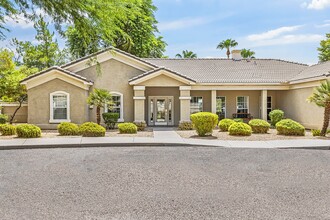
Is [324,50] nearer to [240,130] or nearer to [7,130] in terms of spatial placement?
[240,130]

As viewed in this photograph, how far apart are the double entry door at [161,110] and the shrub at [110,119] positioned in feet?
12.7

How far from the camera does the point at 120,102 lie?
23875mm

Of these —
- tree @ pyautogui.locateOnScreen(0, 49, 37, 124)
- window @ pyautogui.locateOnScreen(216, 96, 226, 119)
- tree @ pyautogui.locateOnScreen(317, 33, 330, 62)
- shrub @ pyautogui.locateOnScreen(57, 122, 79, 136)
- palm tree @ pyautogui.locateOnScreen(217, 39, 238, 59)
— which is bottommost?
shrub @ pyautogui.locateOnScreen(57, 122, 79, 136)

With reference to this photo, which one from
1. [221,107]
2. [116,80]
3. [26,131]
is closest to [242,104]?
[221,107]

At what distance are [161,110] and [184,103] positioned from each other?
3.01 metres

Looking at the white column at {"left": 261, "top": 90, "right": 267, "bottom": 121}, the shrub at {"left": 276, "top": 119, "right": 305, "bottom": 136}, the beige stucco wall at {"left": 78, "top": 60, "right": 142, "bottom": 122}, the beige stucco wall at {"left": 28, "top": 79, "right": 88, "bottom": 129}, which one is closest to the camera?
the shrub at {"left": 276, "top": 119, "right": 305, "bottom": 136}

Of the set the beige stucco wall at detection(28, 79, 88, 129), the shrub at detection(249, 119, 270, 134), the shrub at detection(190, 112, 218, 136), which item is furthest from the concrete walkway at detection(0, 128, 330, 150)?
the beige stucco wall at detection(28, 79, 88, 129)

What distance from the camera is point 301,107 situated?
23375mm

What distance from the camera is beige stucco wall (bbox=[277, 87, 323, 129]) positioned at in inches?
851

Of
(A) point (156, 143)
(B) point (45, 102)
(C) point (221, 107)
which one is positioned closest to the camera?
(A) point (156, 143)

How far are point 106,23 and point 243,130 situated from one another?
42.1 feet

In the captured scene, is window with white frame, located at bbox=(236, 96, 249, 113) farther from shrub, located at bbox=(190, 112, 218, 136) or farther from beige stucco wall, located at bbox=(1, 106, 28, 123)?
beige stucco wall, located at bbox=(1, 106, 28, 123)

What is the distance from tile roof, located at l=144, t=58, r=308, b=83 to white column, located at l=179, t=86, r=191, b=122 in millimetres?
1654

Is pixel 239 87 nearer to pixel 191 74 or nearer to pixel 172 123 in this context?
pixel 191 74
